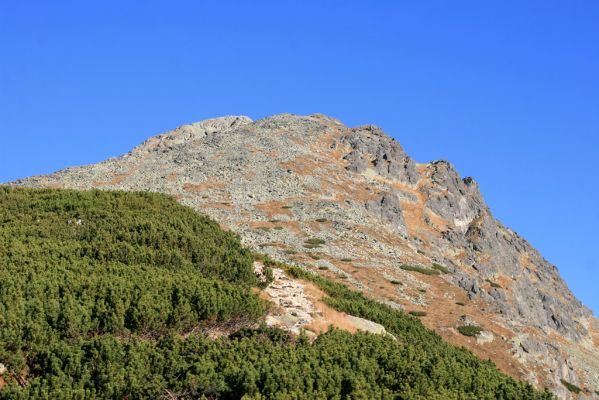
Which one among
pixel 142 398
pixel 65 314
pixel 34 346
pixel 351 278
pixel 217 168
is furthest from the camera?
pixel 217 168

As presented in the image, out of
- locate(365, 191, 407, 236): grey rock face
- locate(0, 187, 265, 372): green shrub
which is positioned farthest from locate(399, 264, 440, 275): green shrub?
locate(0, 187, 265, 372): green shrub

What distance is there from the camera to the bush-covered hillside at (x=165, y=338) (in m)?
16.5

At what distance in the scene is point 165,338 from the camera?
1941 centimetres

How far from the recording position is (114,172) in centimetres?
10119

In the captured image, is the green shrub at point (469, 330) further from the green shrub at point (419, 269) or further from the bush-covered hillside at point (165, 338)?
the bush-covered hillside at point (165, 338)

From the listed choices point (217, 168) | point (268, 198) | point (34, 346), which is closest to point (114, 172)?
point (217, 168)

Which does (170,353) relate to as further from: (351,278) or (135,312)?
(351,278)

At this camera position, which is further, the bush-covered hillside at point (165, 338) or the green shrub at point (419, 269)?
the green shrub at point (419, 269)

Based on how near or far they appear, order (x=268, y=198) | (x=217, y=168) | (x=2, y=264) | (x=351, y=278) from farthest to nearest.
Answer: (x=217, y=168) < (x=268, y=198) < (x=351, y=278) < (x=2, y=264)

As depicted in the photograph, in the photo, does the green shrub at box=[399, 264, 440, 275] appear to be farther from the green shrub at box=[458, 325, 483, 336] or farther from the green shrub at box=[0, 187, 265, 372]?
the green shrub at box=[0, 187, 265, 372]

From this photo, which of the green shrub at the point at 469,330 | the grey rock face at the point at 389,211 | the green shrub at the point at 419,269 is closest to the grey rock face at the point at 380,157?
the grey rock face at the point at 389,211

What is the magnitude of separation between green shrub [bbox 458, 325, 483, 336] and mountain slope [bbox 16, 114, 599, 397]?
0.53 metres

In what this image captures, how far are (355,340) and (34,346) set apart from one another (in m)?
10.1

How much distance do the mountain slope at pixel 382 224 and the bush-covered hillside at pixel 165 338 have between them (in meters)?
30.8
